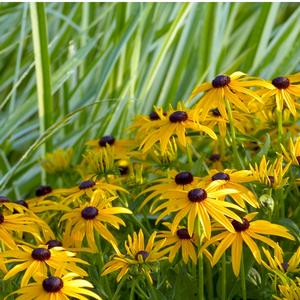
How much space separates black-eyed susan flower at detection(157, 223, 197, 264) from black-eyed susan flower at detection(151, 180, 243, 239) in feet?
0.19

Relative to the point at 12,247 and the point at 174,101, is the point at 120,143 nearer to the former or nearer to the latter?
the point at 12,247

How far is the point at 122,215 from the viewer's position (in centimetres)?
143

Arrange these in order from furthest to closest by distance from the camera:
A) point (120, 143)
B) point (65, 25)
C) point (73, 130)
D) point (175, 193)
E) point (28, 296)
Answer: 1. point (65, 25)
2. point (73, 130)
3. point (120, 143)
4. point (175, 193)
5. point (28, 296)

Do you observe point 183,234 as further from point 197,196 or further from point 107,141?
point 107,141

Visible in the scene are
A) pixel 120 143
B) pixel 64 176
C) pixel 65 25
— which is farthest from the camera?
pixel 65 25

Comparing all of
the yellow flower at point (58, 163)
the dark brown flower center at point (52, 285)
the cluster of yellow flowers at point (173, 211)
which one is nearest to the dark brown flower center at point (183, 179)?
the cluster of yellow flowers at point (173, 211)

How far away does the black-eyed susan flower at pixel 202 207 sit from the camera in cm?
117

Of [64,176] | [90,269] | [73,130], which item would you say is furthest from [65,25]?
[90,269]

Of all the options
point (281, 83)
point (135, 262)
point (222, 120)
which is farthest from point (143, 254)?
point (281, 83)

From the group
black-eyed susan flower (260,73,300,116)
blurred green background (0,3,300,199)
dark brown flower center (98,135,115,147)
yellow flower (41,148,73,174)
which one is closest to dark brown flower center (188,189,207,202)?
black-eyed susan flower (260,73,300,116)

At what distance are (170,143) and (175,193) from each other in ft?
0.79

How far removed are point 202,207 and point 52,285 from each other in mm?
251

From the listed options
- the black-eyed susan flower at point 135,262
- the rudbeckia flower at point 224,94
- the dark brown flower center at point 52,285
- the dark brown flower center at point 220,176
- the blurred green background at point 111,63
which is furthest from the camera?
the blurred green background at point 111,63

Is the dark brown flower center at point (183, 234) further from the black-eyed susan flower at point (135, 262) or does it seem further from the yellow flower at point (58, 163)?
the yellow flower at point (58, 163)
